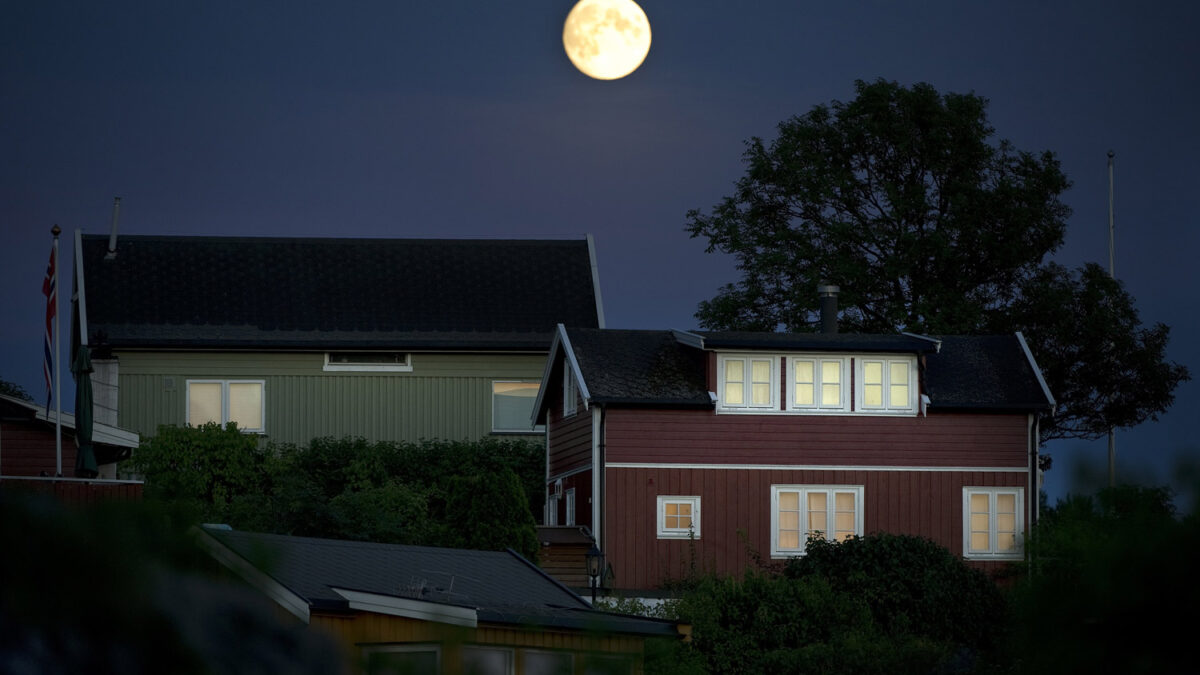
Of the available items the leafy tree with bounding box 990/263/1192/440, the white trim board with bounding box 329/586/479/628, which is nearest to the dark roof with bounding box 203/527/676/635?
the white trim board with bounding box 329/586/479/628

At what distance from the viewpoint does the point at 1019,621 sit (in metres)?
2.88

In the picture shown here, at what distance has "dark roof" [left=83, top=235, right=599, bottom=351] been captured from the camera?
36.6 metres

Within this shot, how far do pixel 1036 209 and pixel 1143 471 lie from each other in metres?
42.4

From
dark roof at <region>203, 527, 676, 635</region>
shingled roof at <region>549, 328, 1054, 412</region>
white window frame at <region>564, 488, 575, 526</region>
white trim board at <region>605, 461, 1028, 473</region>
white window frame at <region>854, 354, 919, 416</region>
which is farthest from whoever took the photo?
white window frame at <region>564, 488, 575, 526</region>

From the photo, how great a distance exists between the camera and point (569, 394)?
1281 inches

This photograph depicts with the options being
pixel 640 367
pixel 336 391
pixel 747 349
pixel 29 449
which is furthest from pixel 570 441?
pixel 29 449

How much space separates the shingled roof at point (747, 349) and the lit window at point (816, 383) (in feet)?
1.05

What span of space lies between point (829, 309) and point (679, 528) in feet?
21.8

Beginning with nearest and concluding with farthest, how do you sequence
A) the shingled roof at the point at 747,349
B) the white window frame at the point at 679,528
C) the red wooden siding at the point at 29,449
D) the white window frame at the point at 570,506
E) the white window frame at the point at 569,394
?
1. the red wooden siding at the point at 29,449
2. the white window frame at the point at 679,528
3. the shingled roof at the point at 747,349
4. the white window frame at the point at 569,394
5. the white window frame at the point at 570,506

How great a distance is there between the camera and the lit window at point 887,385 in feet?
102

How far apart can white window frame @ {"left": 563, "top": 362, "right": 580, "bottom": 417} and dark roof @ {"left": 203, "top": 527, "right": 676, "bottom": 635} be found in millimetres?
12220

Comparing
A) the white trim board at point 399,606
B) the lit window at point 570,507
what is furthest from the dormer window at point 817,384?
the white trim board at point 399,606

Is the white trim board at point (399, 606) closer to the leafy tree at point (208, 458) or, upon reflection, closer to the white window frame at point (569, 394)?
the white window frame at point (569, 394)

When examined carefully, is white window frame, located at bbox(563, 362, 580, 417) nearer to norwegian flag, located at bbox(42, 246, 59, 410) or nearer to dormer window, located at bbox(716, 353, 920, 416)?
dormer window, located at bbox(716, 353, 920, 416)
